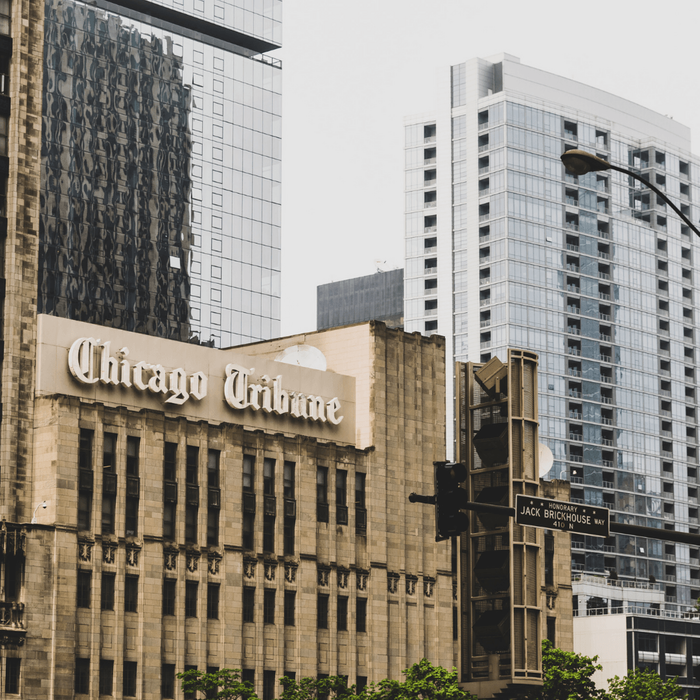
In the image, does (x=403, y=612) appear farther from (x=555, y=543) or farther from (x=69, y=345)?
(x=69, y=345)

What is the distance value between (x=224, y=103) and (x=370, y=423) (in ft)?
327

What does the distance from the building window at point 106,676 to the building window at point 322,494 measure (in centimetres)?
1700

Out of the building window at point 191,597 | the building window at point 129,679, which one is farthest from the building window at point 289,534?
the building window at point 129,679

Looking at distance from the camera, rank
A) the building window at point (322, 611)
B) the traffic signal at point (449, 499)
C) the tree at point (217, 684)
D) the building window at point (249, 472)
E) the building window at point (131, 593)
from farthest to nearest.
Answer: the building window at point (322, 611) → the building window at point (249, 472) → the building window at point (131, 593) → the tree at point (217, 684) → the traffic signal at point (449, 499)

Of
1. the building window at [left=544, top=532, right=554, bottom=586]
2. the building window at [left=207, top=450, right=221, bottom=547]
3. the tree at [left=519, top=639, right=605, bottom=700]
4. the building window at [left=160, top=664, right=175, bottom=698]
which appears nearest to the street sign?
the building window at [left=160, top=664, right=175, bottom=698]

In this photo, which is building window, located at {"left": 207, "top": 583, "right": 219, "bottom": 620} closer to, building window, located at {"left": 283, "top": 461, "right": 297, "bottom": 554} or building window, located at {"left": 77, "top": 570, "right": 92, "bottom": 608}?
building window, located at {"left": 283, "top": 461, "right": 297, "bottom": 554}

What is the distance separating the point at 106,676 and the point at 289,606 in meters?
13.5

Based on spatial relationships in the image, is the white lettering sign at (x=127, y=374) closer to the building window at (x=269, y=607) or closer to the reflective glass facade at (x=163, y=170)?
the building window at (x=269, y=607)

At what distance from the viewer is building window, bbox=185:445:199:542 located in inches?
3430

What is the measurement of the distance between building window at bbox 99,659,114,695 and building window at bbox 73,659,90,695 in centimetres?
81

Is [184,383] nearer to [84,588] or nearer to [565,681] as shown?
[84,588]

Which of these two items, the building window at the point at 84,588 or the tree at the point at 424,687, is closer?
the building window at the point at 84,588

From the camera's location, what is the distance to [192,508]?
3442 inches

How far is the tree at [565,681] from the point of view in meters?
87.0
